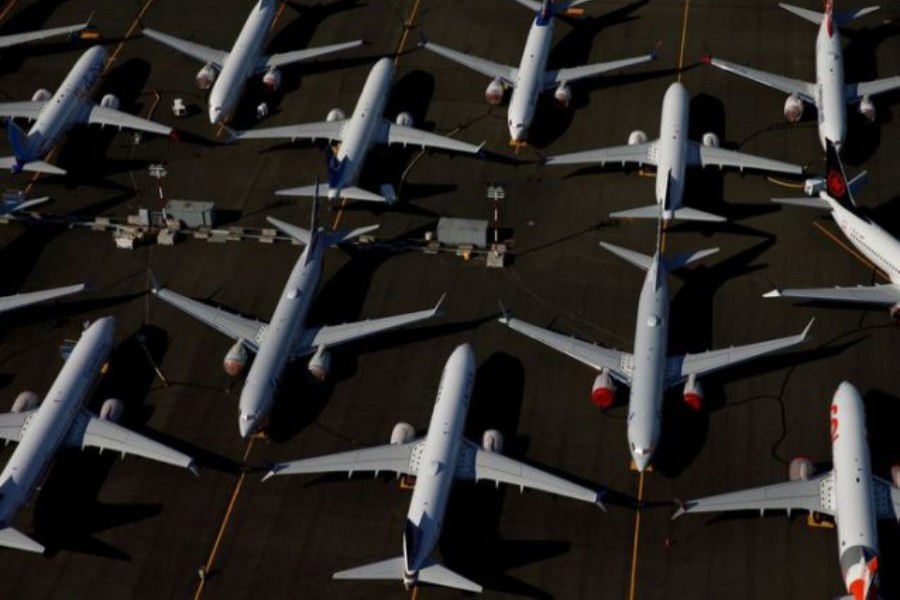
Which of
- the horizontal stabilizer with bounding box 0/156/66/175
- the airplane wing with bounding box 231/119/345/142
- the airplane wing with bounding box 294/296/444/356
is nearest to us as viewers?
the airplane wing with bounding box 294/296/444/356

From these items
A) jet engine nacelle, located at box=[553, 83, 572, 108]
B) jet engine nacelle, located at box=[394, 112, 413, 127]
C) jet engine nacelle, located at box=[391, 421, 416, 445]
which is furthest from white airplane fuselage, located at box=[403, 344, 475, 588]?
jet engine nacelle, located at box=[553, 83, 572, 108]

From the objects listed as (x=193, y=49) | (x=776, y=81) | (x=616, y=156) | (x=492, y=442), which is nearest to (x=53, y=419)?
(x=492, y=442)

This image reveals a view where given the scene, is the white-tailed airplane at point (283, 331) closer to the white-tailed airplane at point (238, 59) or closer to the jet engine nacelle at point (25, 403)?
the jet engine nacelle at point (25, 403)

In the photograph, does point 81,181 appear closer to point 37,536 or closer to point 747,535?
point 37,536

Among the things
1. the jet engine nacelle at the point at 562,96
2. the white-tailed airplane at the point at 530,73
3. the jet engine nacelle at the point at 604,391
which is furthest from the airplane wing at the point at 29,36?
the jet engine nacelle at the point at 604,391

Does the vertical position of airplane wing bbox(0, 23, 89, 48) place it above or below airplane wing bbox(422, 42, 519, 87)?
below

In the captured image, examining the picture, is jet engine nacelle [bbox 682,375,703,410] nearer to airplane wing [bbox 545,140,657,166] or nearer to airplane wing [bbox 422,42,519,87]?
airplane wing [bbox 545,140,657,166]

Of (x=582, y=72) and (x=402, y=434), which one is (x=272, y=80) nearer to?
(x=582, y=72)
